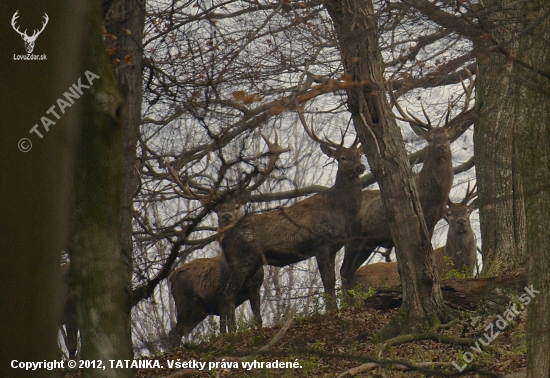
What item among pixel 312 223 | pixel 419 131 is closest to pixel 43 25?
pixel 419 131

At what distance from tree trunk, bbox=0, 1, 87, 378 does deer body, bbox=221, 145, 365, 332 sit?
929 centimetres

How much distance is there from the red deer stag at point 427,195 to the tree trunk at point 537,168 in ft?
20.0

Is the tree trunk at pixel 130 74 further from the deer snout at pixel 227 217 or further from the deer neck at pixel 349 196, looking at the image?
the deer neck at pixel 349 196

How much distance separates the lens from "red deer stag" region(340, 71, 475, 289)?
12.0 metres

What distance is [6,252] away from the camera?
2848 mm

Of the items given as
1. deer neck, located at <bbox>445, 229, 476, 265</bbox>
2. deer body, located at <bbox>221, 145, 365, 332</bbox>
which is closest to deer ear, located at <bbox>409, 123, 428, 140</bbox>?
deer body, located at <bbox>221, 145, 365, 332</bbox>

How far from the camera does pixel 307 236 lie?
42.0 feet

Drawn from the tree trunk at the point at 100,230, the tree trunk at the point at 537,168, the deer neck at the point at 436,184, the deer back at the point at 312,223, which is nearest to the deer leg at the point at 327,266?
the deer back at the point at 312,223

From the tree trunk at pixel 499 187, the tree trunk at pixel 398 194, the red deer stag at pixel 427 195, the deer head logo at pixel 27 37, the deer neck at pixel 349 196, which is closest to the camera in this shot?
the deer head logo at pixel 27 37

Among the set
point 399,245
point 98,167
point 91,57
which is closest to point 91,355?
point 98,167

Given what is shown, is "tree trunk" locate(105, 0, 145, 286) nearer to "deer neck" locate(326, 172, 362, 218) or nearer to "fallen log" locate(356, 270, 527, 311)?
"fallen log" locate(356, 270, 527, 311)

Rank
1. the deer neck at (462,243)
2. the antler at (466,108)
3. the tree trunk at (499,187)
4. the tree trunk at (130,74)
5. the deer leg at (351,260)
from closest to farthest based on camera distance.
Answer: the tree trunk at (130,74) < the tree trunk at (499,187) < the antler at (466,108) < the deer leg at (351,260) < the deer neck at (462,243)

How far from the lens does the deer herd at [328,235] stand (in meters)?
12.3

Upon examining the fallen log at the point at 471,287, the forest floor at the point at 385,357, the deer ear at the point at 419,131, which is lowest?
the forest floor at the point at 385,357
